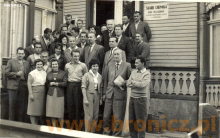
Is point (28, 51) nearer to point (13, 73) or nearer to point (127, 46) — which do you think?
point (13, 73)

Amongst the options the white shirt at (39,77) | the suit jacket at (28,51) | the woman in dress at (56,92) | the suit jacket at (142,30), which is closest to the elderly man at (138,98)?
the suit jacket at (142,30)

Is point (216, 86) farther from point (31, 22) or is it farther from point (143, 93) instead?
point (31, 22)

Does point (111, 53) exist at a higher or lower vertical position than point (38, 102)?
higher

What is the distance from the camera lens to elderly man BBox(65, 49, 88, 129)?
570 cm

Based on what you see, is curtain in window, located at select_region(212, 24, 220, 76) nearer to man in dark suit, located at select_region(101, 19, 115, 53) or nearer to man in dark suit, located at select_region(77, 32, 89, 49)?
man in dark suit, located at select_region(101, 19, 115, 53)

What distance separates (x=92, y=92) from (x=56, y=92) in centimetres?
77

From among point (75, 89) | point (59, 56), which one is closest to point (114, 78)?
point (75, 89)

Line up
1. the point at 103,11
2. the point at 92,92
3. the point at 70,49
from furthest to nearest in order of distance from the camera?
1. the point at 103,11
2. the point at 70,49
3. the point at 92,92

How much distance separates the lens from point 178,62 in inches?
254

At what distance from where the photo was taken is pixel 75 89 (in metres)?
5.71

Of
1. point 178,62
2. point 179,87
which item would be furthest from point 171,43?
Answer: point 179,87

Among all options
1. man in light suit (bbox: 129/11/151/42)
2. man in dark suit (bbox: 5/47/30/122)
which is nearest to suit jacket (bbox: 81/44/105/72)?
man in light suit (bbox: 129/11/151/42)

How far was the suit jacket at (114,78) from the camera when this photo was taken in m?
5.26

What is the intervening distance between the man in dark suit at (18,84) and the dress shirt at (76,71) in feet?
4.07
